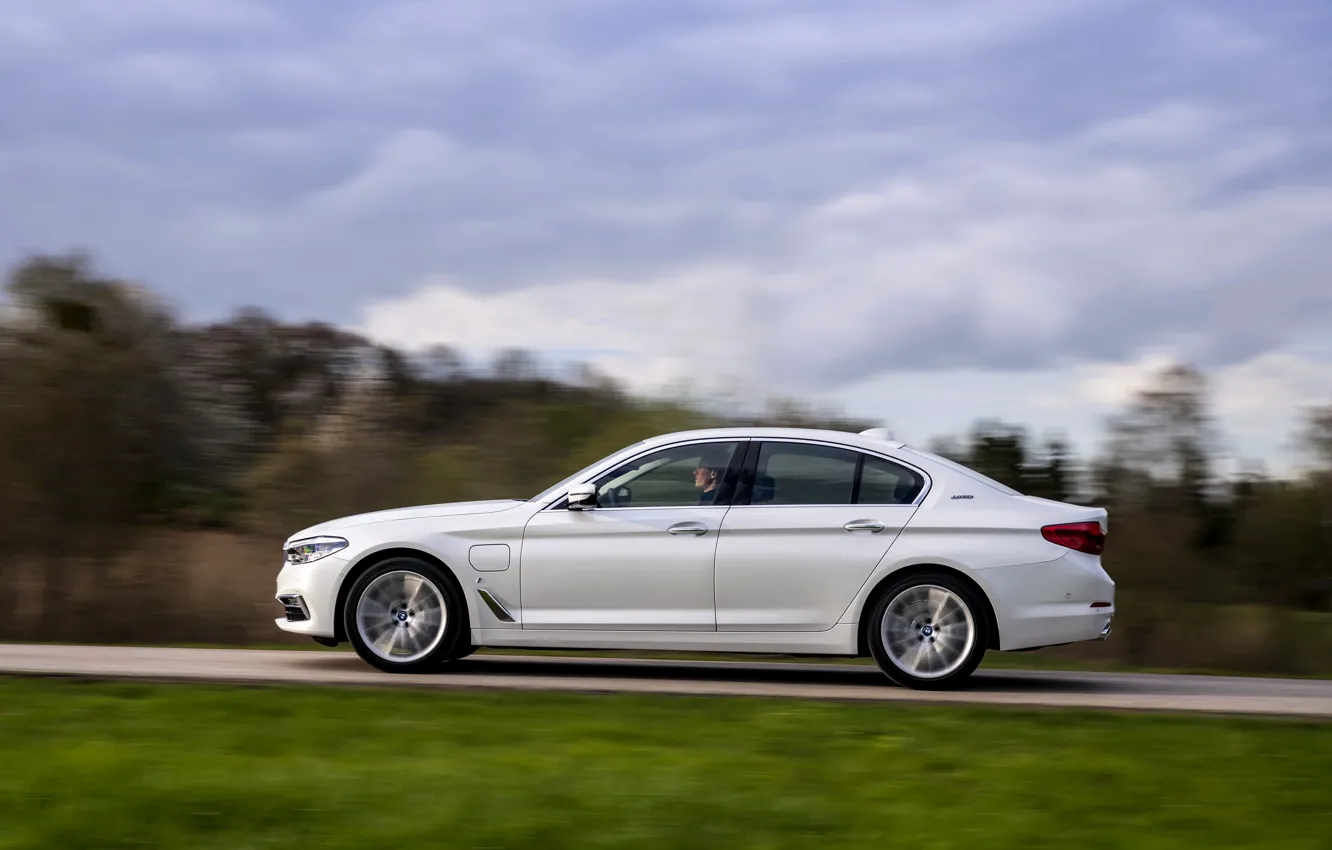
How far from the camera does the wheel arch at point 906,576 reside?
31.9 ft

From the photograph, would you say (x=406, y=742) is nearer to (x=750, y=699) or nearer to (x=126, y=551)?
(x=750, y=699)

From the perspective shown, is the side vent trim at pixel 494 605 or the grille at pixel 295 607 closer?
the side vent trim at pixel 494 605

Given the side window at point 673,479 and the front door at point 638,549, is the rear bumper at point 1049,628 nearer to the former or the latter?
the front door at point 638,549

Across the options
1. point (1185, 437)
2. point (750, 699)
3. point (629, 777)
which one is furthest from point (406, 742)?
point (1185, 437)

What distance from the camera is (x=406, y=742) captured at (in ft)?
24.1

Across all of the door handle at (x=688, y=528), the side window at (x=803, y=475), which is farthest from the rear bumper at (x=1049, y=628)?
the door handle at (x=688, y=528)

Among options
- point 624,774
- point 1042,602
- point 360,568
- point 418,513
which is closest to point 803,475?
point 1042,602

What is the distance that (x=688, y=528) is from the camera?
9.93 meters

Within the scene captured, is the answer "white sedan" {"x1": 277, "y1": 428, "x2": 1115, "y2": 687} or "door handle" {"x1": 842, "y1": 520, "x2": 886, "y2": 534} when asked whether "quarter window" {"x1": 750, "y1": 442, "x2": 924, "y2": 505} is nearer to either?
"white sedan" {"x1": 277, "y1": 428, "x2": 1115, "y2": 687}

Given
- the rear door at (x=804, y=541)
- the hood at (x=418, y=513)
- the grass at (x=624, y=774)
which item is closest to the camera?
the grass at (x=624, y=774)

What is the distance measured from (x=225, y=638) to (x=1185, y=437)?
1157 centimetres

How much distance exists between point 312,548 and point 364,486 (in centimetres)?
797

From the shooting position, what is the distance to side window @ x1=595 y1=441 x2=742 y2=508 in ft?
33.1

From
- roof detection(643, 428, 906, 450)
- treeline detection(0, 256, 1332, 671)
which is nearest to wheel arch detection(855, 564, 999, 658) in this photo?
roof detection(643, 428, 906, 450)
